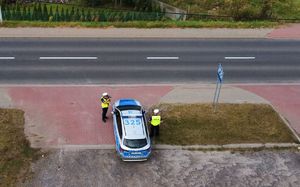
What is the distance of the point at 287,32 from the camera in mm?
29781

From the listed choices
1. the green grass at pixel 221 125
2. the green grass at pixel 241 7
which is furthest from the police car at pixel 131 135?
the green grass at pixel 241 7

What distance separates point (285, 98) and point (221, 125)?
462cm

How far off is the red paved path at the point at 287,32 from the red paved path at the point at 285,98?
776cm

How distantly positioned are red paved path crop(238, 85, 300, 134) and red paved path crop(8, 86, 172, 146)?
15.5 ft

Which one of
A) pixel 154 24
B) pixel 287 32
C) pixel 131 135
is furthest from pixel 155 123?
pixel 287 32

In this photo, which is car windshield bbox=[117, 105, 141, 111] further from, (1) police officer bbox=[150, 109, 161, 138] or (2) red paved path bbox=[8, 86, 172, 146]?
(2) red paved path bbox=[8, 86, 172, 146]

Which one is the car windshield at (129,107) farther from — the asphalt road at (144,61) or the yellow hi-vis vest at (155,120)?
the asphalt road at (144,61)

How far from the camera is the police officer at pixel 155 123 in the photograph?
1708cm

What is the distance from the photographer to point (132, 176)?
15430mm

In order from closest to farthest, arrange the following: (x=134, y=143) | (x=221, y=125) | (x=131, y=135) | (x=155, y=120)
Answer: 1. (x=134, y=143)
2. (x=131, y=135)
3. (x=155, y=120)
4. (x=221, y=125)

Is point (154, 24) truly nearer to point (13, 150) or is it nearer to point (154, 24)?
point (154, 24)

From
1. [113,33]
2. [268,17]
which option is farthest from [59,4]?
[268,17]

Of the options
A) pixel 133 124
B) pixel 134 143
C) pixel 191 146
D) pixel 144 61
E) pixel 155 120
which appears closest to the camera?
pixel 134 143

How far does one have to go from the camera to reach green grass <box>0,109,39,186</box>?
15070 mm
